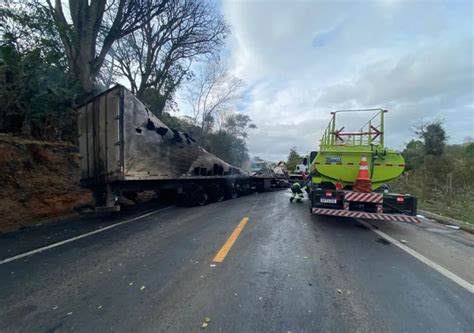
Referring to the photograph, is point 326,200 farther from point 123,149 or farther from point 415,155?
point 415,155

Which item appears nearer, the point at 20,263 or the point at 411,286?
the point at 411,286

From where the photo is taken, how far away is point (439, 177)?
67.4ft

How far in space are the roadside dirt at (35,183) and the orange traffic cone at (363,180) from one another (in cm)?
844

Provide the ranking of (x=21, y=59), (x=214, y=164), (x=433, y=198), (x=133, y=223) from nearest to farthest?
(x=133, y=223) → (x=21, y=59) → (x=214, y=164) → (x=433, y=198)

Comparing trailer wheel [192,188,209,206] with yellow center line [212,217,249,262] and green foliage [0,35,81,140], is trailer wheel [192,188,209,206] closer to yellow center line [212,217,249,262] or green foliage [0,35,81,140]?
yellow center line [212,217,249,262]

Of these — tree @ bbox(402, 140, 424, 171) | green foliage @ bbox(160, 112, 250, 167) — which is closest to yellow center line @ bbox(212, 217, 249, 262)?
tree @ bbox(402, 140, 424, 171)

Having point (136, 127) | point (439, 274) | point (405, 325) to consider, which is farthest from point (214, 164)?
point (405, 325)

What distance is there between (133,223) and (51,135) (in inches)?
232

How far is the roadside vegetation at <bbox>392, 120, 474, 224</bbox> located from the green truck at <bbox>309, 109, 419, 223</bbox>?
3538 mm

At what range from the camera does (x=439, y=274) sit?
3.96m

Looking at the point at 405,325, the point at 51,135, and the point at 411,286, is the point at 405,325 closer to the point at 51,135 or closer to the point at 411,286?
the point at 411,286

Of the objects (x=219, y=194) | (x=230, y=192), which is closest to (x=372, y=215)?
(x=219, y=194)

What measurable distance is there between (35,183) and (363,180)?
953 centimetres

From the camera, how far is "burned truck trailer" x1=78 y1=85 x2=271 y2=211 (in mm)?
7023
